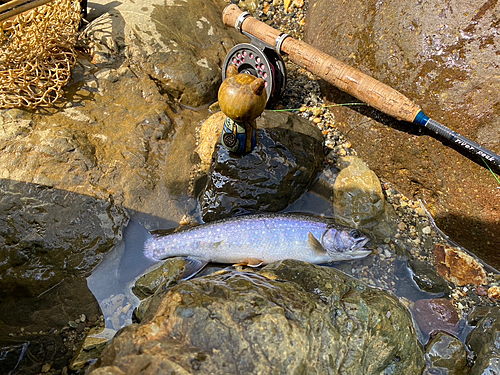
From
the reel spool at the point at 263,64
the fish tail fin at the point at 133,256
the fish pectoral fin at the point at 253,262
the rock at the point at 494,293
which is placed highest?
the reel spool at the point at 263,64

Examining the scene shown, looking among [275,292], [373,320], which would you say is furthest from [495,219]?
[275,292]

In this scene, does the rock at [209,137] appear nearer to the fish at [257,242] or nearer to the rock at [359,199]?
the fish at [257,242]

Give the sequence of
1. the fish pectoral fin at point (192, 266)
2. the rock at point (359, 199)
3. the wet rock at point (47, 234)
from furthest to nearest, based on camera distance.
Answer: the rock at point (359, 199) < the fish pectoral fin at point (192, 266) < the wet rock at point (47, 234)

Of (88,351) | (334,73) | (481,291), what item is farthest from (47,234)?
(481,291)

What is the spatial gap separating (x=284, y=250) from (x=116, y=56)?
3.13 m

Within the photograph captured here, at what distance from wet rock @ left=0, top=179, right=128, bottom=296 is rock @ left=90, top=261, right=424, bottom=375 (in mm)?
1274

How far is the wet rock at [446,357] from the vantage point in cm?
290

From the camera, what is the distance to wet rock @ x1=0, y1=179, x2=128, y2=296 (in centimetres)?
312

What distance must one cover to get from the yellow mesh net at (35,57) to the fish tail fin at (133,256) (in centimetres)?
168

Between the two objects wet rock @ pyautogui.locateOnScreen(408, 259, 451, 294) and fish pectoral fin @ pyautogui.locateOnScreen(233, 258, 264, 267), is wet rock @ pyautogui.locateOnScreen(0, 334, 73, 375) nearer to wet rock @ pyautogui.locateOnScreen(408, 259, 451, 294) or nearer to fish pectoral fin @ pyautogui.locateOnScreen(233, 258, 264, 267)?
fish pectoral fin @ pyautogui.locateOnScreen(233, 258, 264, 267)

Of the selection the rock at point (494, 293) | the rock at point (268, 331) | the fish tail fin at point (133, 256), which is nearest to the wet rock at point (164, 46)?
the fish tail fin at point (133, 256)

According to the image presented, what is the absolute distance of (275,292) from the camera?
7.56ft

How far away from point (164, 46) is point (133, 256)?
2677 mm

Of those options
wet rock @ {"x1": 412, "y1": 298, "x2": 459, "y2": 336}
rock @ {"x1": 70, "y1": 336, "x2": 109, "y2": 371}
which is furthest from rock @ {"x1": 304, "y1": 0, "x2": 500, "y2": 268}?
rock @ {"x1": 70, "y1": 336, "x2": 109, "y2": 371}
